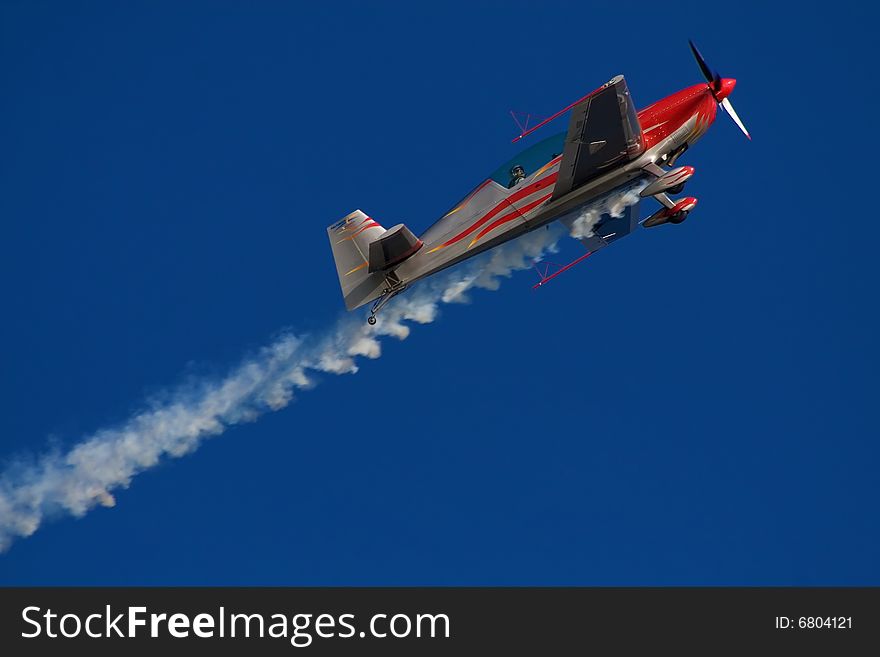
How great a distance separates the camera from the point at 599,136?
50.5 m

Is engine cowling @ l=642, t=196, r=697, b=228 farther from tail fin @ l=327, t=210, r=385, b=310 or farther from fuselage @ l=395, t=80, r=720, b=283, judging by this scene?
tail fin @ l=327, t=210, r=385, b=310

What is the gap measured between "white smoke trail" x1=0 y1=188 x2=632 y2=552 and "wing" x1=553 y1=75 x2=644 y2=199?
2384 mm

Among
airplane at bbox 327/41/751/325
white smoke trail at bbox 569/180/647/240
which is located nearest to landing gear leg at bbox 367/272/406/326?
airplane at bbox 327/41/751/325

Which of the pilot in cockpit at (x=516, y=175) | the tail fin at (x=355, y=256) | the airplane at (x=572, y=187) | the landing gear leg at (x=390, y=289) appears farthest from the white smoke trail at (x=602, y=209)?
the tail fin at (x=355, y=256)

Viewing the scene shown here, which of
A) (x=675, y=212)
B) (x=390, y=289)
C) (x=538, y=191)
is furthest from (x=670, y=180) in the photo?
(x=390, y=289)

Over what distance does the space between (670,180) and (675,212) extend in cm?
83

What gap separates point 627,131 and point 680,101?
198 centimetres

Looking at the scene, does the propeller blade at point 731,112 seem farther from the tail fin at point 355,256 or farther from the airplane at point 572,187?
the tail fin at point 355,256

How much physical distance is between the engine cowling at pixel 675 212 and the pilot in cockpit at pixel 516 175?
10.7 feet

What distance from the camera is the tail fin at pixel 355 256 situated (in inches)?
2079
